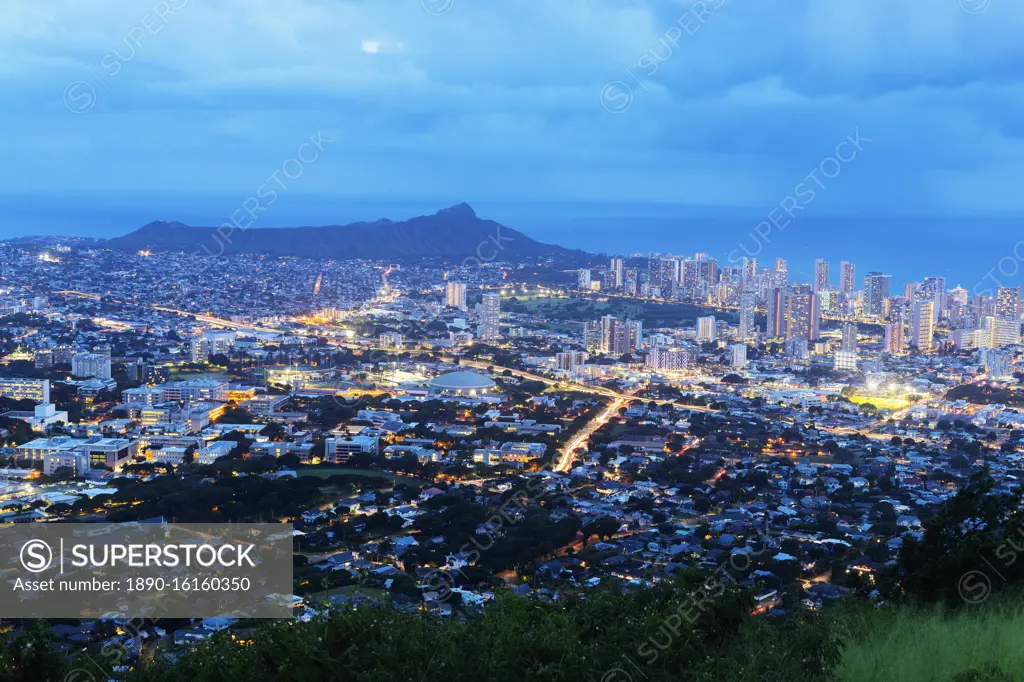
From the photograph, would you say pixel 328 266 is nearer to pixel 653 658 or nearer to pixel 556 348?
pixel 556 348

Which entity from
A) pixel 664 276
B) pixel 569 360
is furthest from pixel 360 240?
pixel 569 360

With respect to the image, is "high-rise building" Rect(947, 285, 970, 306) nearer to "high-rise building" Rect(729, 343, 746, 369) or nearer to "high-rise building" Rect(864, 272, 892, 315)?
"high-rise building" Rect(864, 272, 892, 315)

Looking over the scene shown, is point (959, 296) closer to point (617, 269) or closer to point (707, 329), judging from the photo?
point (707, 329)

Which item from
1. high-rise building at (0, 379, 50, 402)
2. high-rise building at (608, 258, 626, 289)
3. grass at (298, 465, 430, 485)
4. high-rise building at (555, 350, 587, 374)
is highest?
high-rise building at (608, 258, 626, 289)

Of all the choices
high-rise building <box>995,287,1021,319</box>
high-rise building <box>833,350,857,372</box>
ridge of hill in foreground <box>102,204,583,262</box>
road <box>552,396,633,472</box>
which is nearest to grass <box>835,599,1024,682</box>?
road <box>552,396,633,472</box>

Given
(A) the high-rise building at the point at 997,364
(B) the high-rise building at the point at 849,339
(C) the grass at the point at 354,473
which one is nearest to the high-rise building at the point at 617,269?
(B) the high-rise building at the point at 849,339

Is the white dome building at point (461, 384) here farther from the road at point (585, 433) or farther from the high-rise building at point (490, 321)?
the high-rise building at point (490, 321)
